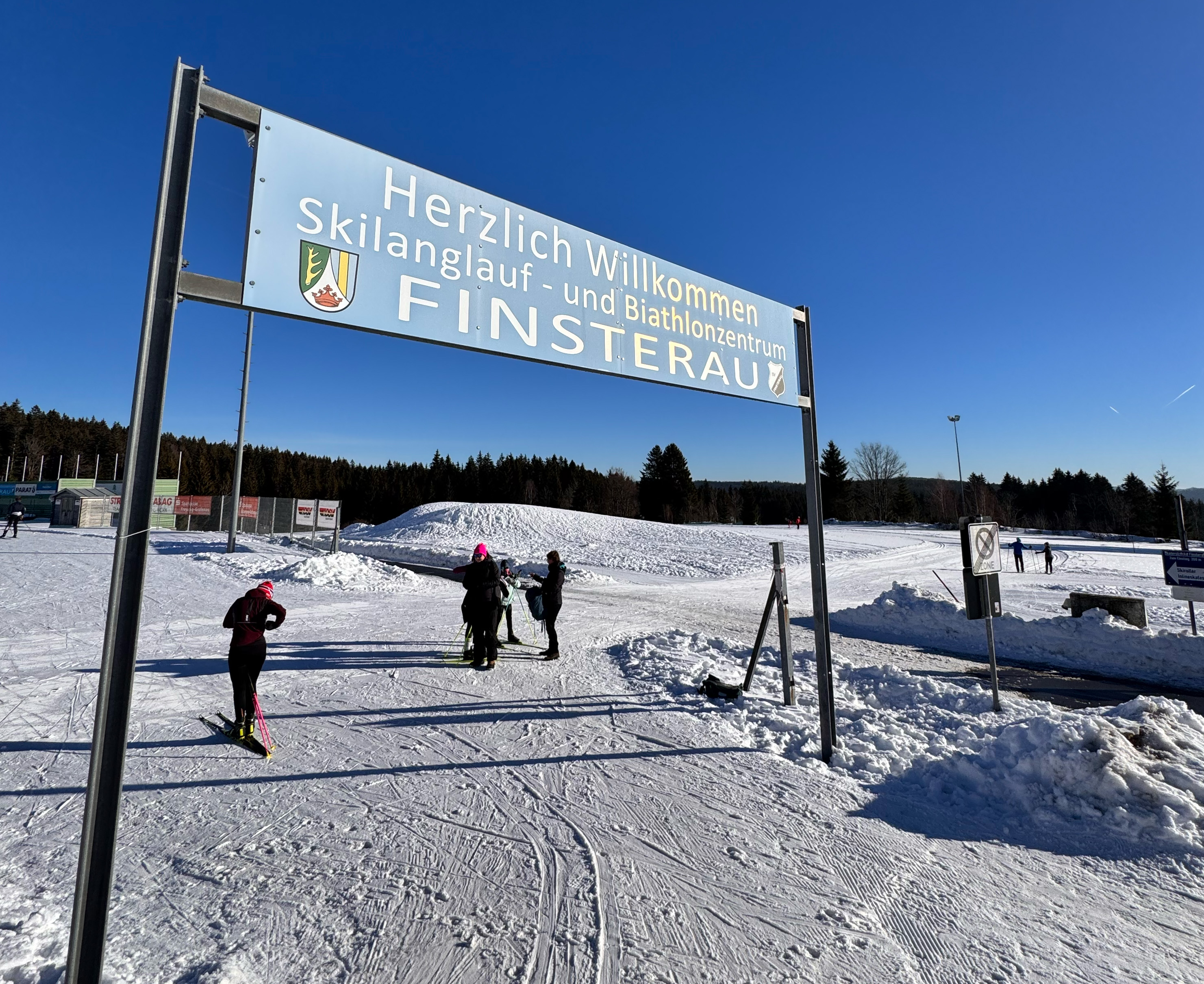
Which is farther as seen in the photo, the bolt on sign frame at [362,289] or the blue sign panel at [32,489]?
the blue sign panel at [32,489]

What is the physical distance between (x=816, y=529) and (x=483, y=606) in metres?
5.18

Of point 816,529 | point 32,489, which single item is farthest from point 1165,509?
point 32,489

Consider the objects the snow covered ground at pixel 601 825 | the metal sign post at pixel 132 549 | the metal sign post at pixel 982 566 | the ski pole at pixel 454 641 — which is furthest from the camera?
the ski pole at pixel 454 641

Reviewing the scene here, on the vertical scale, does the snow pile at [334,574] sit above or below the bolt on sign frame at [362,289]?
below

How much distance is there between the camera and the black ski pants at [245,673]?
559 centimetres

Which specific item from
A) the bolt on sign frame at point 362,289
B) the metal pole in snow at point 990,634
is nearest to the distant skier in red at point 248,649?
the bolt on sign frame at point 362,289

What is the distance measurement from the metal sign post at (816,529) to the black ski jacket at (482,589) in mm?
4900

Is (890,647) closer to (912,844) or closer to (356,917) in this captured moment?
(912,844)

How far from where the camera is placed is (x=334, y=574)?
17.7 meters

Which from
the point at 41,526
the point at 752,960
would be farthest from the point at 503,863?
the point at 41,526

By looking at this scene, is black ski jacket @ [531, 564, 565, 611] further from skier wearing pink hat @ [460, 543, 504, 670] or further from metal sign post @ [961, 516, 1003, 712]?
metal sign post @ [961, 516, 1003, 712]

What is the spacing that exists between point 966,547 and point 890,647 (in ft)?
15.6

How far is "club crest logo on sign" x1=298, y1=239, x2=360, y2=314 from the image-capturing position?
3.03m

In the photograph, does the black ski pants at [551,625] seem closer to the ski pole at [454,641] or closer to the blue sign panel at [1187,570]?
the ski pole at [454,641]
